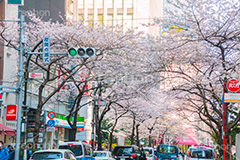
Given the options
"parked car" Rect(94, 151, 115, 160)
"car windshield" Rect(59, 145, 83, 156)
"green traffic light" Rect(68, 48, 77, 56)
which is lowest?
"parked car" Rect(94, 151, 115, 160)

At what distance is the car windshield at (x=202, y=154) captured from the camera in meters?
25.1

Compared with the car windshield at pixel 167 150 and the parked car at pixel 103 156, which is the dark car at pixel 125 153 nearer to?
the parked car at pixel 103 156

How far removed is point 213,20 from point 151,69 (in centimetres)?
425

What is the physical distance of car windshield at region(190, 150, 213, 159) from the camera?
25.1 meters

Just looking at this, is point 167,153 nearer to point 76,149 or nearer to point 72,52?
point 76,149

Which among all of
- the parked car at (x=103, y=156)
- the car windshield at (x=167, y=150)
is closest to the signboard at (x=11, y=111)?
the parked car at (x=103, y=156)

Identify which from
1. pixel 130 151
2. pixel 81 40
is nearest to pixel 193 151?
pixel 130 151

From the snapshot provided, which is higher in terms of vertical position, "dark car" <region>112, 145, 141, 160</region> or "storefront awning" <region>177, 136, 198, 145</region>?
"dark car" <region>112, 145, 141, 160</region>

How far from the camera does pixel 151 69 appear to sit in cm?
1945

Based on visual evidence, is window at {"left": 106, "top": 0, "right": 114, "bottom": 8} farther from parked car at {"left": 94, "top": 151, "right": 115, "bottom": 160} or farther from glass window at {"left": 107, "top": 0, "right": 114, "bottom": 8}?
parked car at {"left": 94, "top": 151, "right": 115, "bottom": 160}

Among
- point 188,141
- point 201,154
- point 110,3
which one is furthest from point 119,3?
point 201,154

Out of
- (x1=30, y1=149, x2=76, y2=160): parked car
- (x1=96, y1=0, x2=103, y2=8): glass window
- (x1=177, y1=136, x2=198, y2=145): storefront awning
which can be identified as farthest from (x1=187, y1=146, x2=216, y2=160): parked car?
(x1=96, y1=0, x2=103, y2=8): glass window

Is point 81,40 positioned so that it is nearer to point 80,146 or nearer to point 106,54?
point 106,54

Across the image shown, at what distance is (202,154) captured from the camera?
990 inches
